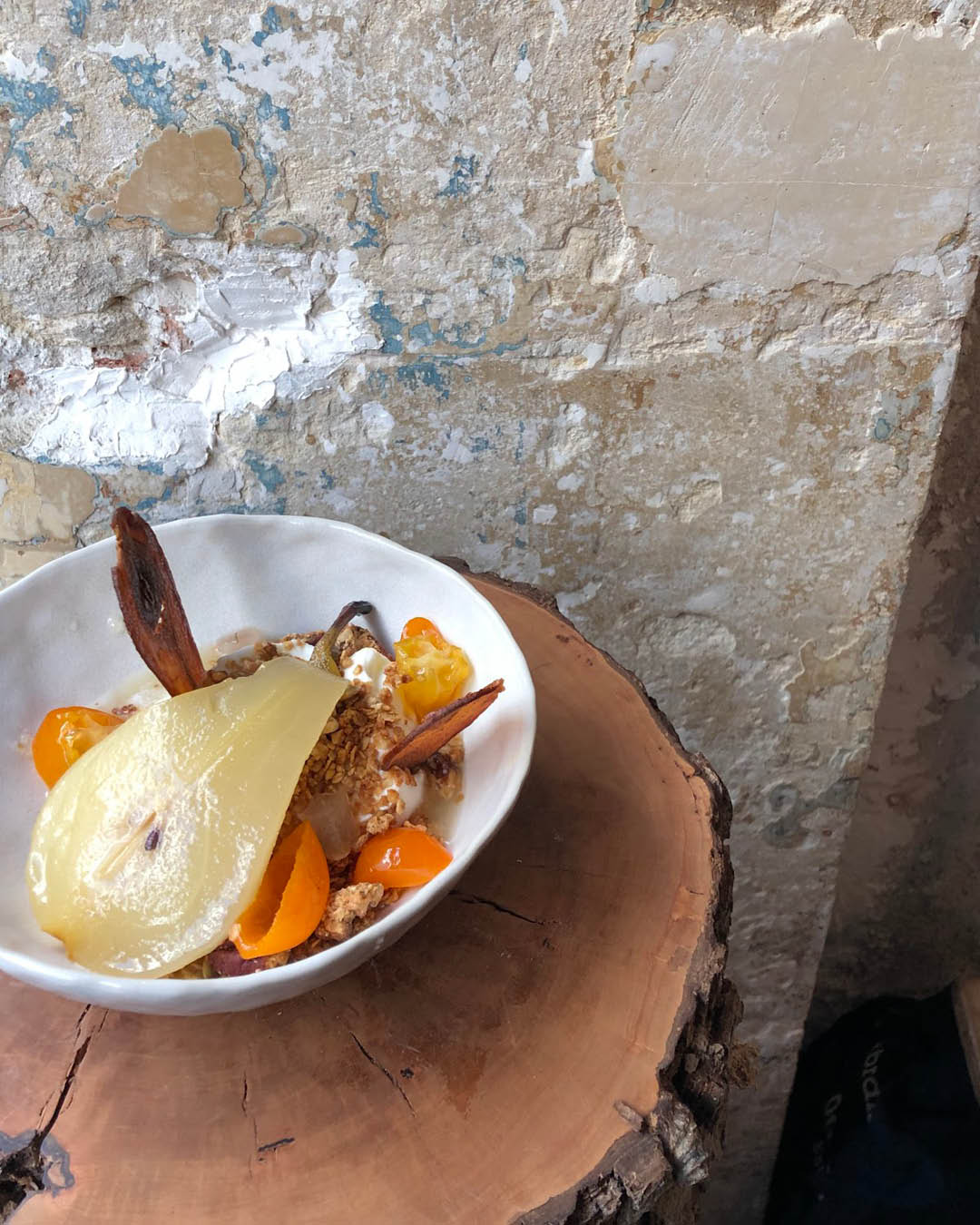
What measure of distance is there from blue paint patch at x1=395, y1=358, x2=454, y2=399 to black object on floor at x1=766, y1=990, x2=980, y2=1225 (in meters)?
1.36

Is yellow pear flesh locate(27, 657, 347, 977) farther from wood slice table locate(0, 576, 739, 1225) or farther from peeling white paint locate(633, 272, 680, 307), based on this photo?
Result: peeling white paint locate(633, 272, 680, 307)

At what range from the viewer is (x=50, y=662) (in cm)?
97

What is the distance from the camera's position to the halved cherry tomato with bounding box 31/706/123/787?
879 mm

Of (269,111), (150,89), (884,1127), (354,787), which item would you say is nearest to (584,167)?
(269,111)

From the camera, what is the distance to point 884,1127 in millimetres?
1608

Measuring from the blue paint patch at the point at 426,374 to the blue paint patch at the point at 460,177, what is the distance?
18 cm

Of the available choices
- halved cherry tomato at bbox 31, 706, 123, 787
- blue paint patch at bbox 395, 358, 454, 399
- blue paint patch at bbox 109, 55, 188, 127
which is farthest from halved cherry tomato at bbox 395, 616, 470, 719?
blue paint patch at bbox 109, 55, 188, 127

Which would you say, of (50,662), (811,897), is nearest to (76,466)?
(50,662)

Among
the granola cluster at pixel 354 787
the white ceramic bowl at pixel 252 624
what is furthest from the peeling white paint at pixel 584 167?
the granola cluster at pixel 354 787

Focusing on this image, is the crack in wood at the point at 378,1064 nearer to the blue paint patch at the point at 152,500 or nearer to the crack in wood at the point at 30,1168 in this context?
the crack in wood at the point at 30,1168

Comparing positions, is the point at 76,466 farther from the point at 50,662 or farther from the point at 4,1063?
the point at 4,1063

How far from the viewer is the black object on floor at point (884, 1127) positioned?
1526mm

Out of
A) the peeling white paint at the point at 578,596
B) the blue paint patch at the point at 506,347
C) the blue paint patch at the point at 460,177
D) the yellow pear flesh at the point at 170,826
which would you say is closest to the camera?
the yellow pear flesh at the point at 170,826

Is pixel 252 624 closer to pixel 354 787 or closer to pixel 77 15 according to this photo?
→ pixel 354 787
